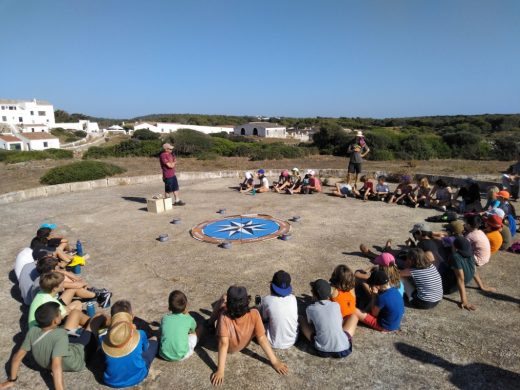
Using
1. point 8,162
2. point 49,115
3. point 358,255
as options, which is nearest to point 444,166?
point 358,255

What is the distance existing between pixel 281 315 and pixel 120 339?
5.84 ft

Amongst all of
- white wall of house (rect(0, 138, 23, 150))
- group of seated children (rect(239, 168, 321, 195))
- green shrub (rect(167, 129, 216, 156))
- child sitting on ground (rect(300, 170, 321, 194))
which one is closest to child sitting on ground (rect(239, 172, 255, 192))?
group of seated children (rect(239, 168, 321, 195))

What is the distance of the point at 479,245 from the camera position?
6.35 metres

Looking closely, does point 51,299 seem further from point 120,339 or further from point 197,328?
point 197,328

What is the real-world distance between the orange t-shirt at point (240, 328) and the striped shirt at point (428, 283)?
2379mm

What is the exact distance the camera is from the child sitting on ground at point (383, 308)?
4.65m

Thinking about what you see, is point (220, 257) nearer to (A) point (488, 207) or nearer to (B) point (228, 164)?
(A) point (488, 207)

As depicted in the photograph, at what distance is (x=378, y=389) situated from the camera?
3828 mm

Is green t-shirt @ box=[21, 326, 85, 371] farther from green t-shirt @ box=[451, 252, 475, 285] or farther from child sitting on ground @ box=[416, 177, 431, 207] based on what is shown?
child sitting on ground @ box=[416, 177, 431, 207]

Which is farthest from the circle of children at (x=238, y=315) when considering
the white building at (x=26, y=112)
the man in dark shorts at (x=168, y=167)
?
the white building at (x=26, y=112)

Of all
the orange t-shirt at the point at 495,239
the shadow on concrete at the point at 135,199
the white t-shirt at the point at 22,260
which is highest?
the orange t-shirt at the point at 495,239

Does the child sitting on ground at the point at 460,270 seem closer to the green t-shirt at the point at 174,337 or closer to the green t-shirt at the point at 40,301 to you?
the green t-shirt at the point at 174,337

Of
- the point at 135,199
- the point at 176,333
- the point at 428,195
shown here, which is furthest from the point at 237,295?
the point at 135,199

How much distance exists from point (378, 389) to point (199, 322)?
242cm
